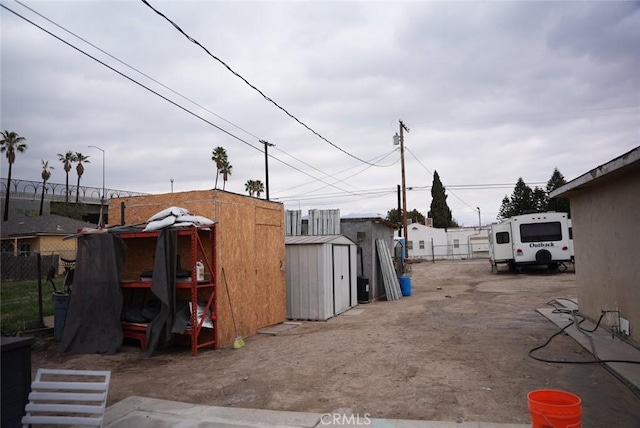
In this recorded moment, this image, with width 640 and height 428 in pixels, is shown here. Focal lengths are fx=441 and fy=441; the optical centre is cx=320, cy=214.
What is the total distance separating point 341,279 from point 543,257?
13.4m

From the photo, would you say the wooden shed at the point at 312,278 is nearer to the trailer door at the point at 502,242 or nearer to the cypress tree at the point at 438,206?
the trailer door at the point at 502,242

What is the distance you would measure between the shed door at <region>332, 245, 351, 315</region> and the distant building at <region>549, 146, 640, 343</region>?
601cm

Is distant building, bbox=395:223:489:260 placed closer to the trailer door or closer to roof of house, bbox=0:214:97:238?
the trailer door

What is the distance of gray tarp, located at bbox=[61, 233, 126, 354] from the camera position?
8344mm

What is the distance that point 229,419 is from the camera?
15.8ft

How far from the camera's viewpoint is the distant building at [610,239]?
23.0 feet

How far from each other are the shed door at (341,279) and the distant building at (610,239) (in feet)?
19.7

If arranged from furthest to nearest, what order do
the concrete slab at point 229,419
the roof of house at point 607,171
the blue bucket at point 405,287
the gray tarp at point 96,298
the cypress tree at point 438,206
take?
the cypress tree at point 438,206, the blue bucket at point 405,287, the gray tarp at point 96,298, the roof of house at point 607,171, the concrete slab at point 229,419

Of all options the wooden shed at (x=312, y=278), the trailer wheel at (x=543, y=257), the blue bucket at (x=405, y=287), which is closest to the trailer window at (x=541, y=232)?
the trailer wheel at (x=543, y=257)

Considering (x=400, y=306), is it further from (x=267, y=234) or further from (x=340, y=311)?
(x=267, y=234)

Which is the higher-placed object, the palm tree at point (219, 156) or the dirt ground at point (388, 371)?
the palm tree at point (219, 156)

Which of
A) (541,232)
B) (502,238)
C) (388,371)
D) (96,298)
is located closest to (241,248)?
(96,298)

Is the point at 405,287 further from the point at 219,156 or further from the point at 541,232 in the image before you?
the point at 219,156
